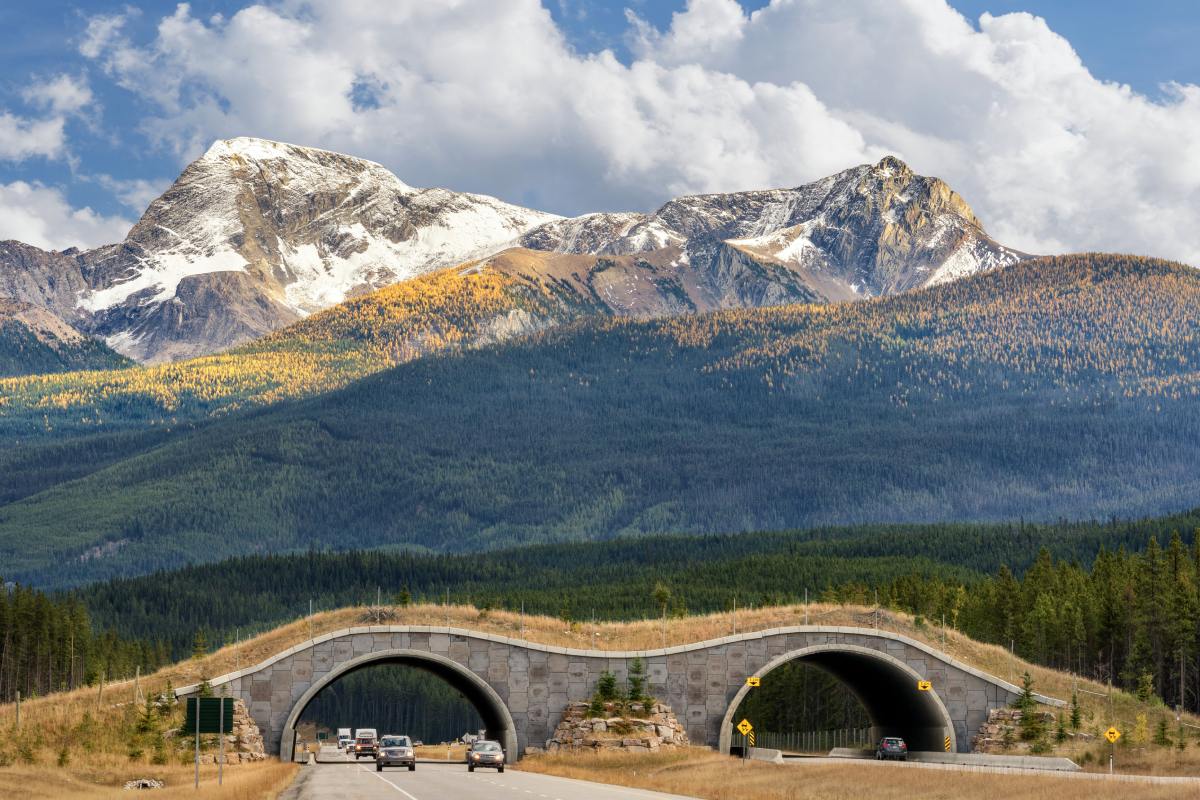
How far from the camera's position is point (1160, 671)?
13838 centimetres

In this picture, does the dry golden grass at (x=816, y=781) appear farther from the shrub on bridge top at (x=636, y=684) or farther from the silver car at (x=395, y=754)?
the silver car at (x=395, y=754)

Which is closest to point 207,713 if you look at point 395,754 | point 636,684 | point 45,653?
point 395,754

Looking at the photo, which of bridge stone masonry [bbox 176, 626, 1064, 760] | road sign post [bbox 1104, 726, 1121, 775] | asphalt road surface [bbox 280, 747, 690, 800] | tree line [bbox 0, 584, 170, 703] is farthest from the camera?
tree line [bbox 0, 584, 170, 703]

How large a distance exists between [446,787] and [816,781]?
601 inches

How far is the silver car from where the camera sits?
101m

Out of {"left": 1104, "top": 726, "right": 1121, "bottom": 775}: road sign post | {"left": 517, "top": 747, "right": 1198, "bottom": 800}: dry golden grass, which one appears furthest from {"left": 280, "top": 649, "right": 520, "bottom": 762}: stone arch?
{"left": 1104, "top": 726, "right": 1121, "bottom": 775}: road sign post

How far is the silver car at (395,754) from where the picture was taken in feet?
331

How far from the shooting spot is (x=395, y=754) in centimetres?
10194

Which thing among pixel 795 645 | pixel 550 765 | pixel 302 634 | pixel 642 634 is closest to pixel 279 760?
pixel 302 634

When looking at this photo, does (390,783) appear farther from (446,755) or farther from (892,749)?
(446,755)

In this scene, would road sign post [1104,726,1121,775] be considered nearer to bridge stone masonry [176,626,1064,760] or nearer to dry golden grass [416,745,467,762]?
bridge stone masonry [176,626,1064,760]

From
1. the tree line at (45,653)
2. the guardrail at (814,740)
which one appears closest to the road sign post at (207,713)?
the guardrail at (814,740)

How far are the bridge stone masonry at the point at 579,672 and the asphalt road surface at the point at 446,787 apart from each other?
31.8 feet

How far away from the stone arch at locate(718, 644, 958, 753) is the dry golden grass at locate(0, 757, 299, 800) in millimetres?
32796
